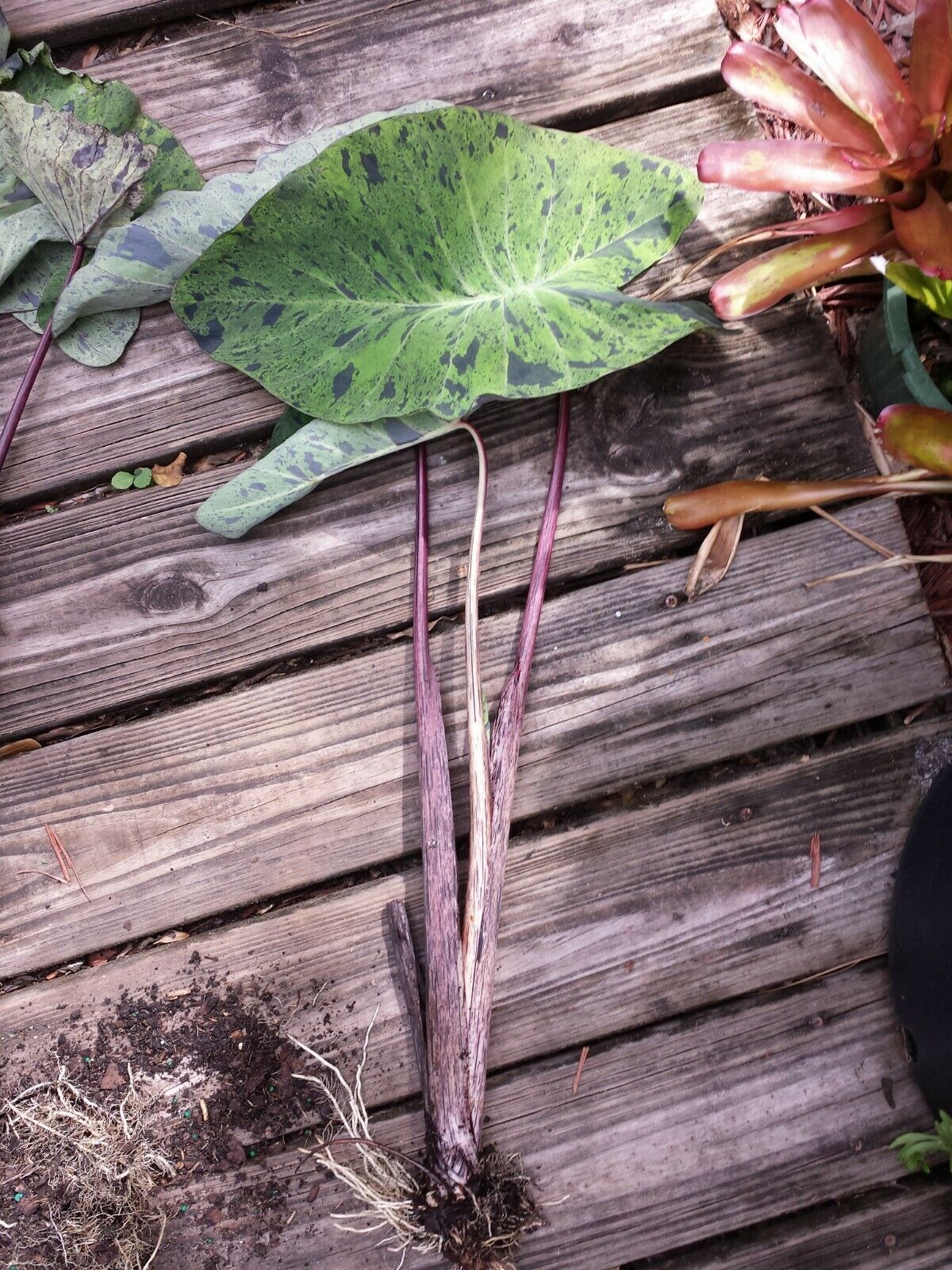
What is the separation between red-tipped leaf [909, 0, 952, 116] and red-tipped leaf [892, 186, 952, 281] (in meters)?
0.09

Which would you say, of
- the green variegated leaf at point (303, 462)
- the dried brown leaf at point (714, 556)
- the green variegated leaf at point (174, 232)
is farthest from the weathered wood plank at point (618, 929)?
the green variegated leaf at point (174, 232)

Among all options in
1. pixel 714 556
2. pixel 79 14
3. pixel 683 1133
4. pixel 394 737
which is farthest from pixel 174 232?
pixel 683 1133

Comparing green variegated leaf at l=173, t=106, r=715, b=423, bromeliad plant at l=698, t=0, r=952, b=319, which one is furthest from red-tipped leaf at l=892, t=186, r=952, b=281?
green variegated leaf at l=173, t=106, r=715, b=423

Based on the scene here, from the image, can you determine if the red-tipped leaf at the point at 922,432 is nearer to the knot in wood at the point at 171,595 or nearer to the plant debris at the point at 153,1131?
the knot in wood at the point at 171,595

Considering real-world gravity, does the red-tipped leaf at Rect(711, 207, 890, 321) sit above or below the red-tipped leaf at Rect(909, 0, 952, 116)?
below

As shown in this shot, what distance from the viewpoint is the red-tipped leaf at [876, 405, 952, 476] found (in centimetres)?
91

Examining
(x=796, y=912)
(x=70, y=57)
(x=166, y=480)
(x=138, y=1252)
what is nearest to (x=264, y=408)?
(x=166, y=480)

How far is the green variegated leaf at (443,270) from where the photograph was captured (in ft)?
3.26

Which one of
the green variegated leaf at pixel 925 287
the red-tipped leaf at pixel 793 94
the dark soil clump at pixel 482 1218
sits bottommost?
the dark soil clump at pixel 482 1218

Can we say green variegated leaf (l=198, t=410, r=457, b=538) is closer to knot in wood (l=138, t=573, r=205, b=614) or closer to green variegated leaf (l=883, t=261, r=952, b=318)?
knot in wood (l=138, t=573, r=205, b=614)

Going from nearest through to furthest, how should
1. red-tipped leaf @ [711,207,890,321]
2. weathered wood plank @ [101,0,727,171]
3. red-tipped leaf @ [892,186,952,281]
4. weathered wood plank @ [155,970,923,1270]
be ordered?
red-tipped leaf @ [892,186,952,281], red-tipped leaf @ [711,207,890,321], weathered wood plank @ [155,970,923,1270], weathered wood plank @ [101,0,727,171]

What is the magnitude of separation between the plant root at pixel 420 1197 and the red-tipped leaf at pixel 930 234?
111 centimetres

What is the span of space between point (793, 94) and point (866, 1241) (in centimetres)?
137

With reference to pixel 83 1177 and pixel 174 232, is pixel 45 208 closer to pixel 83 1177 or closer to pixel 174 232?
pixel 174 232
